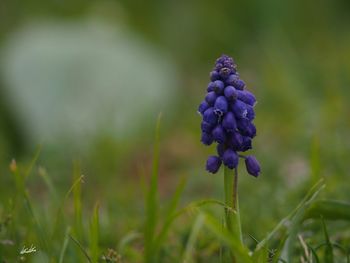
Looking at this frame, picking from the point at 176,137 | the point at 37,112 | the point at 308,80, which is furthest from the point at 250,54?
the point at 37,112

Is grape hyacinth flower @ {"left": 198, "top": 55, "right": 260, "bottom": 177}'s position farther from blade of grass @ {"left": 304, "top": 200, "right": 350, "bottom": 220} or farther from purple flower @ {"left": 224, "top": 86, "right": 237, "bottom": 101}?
blade of grass @ {"left": 304, "top": 200, "right": 350, "bottom": 220}

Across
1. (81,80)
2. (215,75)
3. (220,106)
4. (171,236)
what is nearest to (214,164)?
(220,106)

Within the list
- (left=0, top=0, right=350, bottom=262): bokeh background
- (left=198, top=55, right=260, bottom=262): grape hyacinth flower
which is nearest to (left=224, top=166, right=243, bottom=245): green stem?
(left=198, top=55, right=260, bottom=262): grape hyacinth flower

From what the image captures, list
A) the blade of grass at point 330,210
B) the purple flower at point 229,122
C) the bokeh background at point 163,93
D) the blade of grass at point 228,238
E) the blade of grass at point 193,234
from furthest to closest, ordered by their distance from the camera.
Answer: the bokeh background at point 163,93 → the blade of grass at point 330,210 → the purple flower at point 229,122 → the blade of grass at point 193,234 → the blade of grass at point 228,238

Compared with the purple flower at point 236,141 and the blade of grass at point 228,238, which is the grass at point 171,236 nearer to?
the blade of grass at point 228,238

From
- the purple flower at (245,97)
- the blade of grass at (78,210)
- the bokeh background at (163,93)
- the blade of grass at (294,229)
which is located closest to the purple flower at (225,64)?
the purple flower at (245,97)

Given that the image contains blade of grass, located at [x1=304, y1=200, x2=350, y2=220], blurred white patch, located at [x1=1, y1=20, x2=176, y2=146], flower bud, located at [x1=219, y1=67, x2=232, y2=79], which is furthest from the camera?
blurred white patch, located at [x1=1, y1=20, x2=176, y2=146]

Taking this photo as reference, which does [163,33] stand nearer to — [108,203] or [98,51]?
[98,51]
